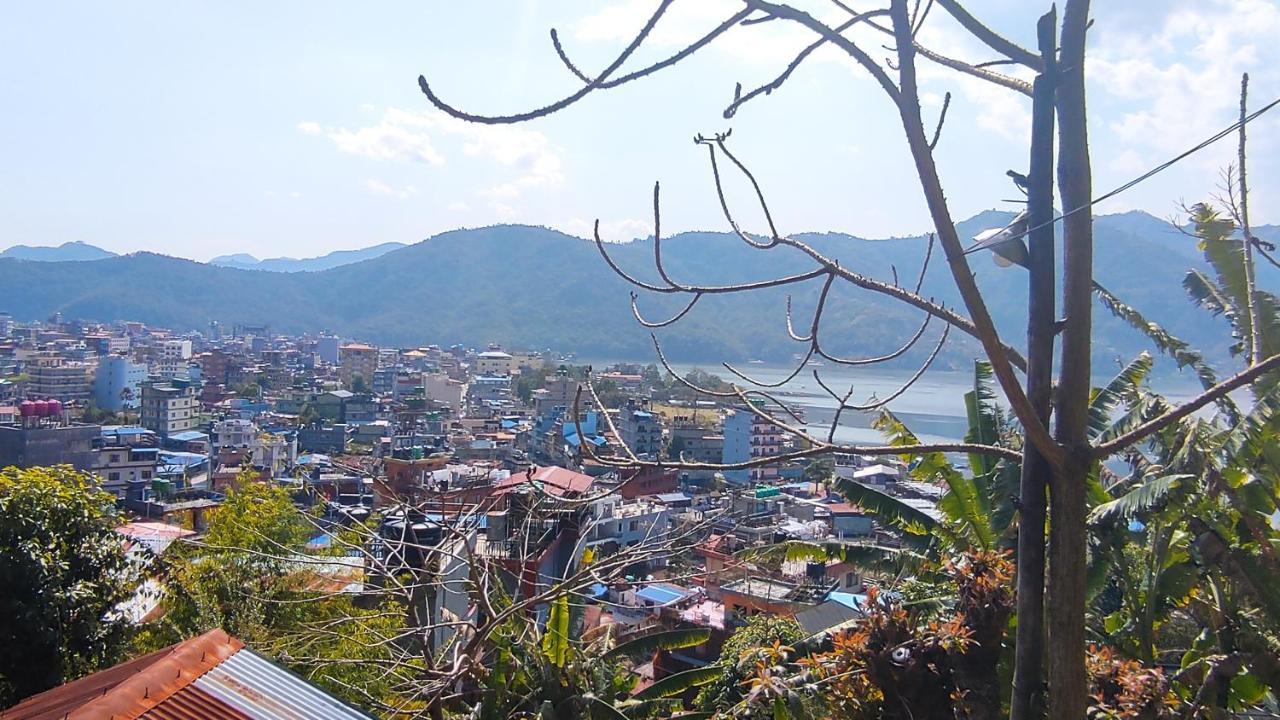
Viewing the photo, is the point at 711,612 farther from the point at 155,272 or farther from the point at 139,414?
the point at 155,272

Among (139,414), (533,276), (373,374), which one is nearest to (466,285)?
(533,276)

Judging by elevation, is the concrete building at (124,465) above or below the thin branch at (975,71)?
below

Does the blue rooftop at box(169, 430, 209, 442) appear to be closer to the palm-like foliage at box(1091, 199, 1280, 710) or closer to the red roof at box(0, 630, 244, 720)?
the red roof at box(0, 630, 244, 720)

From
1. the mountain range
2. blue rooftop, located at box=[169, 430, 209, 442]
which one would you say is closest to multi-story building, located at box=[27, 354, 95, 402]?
blue rooftop, located at box=[169, 430, 209, 442]

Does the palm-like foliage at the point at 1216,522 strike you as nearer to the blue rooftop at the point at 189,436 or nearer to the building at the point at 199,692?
the building at the point at 199,692

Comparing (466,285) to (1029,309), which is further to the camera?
(466,285)

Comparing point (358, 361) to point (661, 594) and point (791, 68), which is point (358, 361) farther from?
point (791, 68)

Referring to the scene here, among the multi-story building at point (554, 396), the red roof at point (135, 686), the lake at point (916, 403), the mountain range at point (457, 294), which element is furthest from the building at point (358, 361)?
the red roof at point (135, 686)
